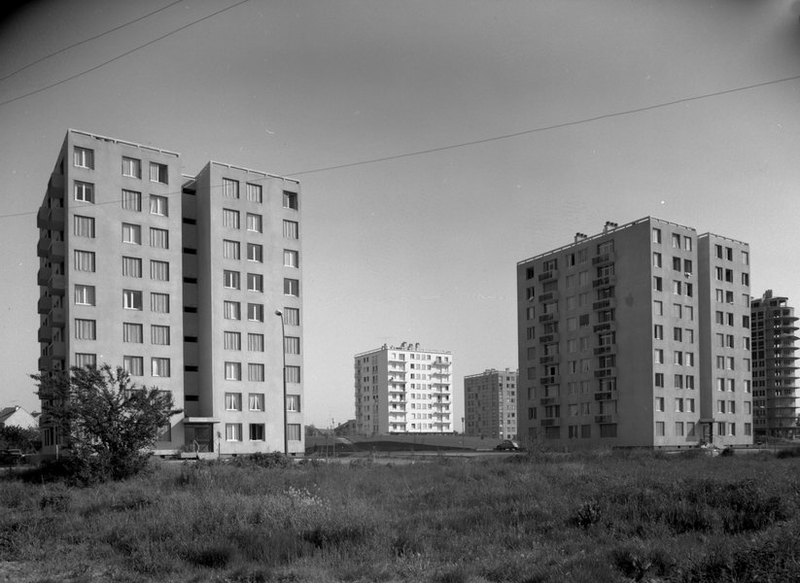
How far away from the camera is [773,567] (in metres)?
8.77

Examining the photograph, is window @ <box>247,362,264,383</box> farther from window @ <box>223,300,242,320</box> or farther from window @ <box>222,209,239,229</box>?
window @ <box>222,209,239,229</box>

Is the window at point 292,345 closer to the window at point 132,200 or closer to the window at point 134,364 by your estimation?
the window at point 134,364

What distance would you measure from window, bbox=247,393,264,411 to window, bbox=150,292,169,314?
34.8 feet

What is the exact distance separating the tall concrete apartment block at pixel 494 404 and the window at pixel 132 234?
437 feet

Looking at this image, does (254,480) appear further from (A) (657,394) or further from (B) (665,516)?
(A) (657,394)

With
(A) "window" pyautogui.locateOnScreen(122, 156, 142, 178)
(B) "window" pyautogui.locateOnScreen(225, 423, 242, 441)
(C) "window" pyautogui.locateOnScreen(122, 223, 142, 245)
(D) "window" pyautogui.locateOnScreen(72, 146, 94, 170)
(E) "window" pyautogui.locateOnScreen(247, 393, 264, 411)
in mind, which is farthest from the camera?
(E) "window" pyautogui.locateOnScreen(247, 393, 264, 411)

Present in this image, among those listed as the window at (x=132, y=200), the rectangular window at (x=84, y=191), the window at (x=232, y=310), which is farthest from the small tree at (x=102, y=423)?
the window at (x=232, y=310)

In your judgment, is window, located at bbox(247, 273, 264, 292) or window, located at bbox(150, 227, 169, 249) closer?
window, located at bbox(150, 227, 169, 249)

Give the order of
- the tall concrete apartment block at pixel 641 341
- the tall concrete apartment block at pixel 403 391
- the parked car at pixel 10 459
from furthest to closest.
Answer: the tall concrete apartment block at pixel 403 391 < the tall concrete apartment block at pixel 641 341 < the parked car at pixel 10 459

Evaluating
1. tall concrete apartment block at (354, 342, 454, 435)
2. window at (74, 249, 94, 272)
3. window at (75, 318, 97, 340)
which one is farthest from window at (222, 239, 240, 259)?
tall concrete apartment block at (354, 342, 454, 435)

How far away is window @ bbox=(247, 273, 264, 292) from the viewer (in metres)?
65.1

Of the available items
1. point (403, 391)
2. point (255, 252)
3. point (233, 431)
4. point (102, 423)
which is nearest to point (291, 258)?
point (255, 252)

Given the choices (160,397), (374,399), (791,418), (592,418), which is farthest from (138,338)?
(791,418)

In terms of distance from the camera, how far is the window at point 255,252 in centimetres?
6544
